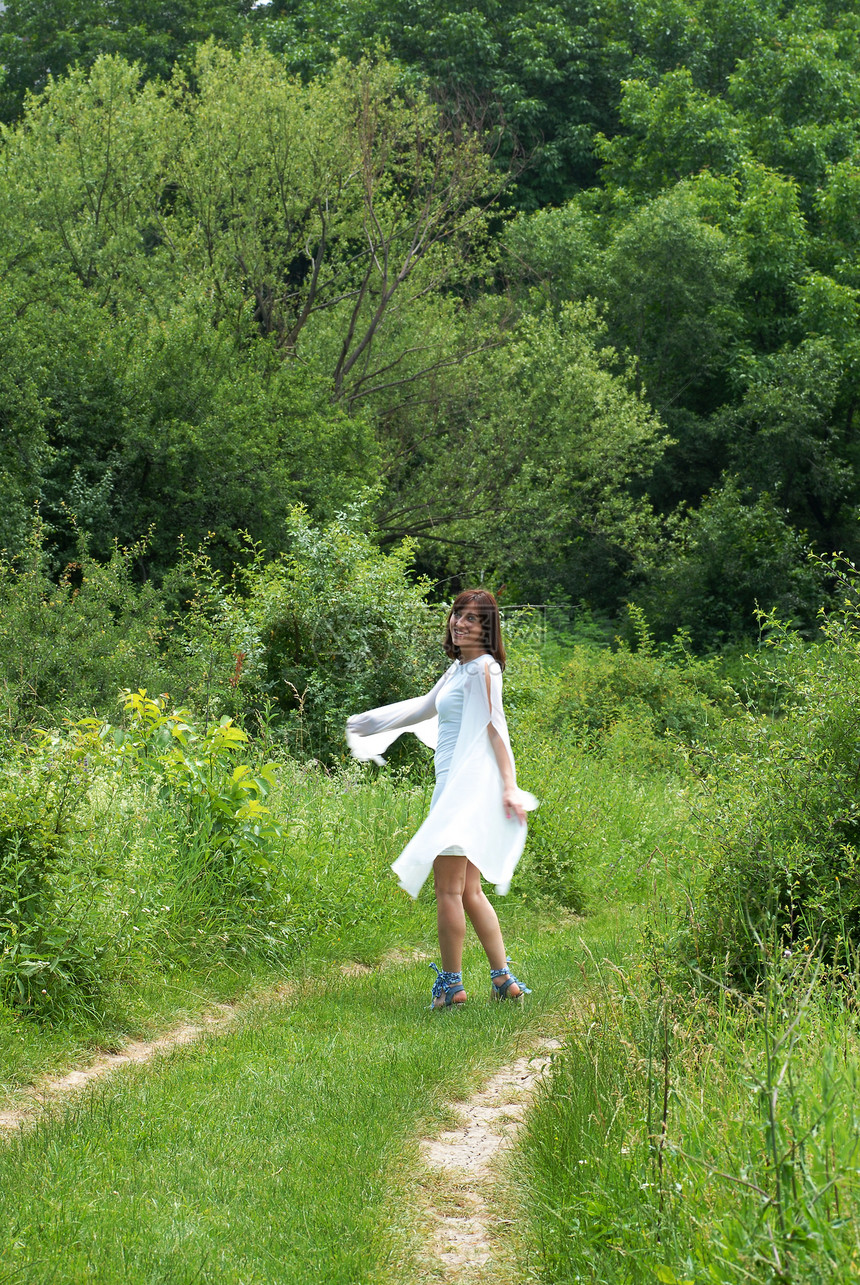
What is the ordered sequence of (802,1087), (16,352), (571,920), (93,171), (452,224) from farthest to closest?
(452,224) < (93,171) < (16,352) < (571,920) < (802,1087)

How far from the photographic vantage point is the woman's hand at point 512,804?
596 cm

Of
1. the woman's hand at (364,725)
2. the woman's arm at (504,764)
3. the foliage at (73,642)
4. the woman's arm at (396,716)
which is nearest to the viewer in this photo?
the woman's arm at (504,764)

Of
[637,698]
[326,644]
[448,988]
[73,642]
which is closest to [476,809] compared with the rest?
[448,988]

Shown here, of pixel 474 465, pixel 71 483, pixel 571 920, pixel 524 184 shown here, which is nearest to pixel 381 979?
pixel 571 920

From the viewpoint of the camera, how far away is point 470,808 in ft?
19.5

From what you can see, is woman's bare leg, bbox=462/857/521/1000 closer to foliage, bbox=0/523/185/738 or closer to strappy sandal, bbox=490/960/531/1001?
strappy sandal, bbox=490/960/531/1001

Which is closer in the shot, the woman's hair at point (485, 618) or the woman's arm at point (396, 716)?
the woman's hair at point (485, 618)

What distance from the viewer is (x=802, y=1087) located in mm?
3143

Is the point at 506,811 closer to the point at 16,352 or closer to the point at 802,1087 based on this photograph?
the point at 802,1087

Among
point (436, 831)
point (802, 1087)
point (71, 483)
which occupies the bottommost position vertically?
point (71, 483)

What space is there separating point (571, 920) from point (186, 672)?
6270mm

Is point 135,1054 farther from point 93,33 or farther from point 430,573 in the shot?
point 93,33

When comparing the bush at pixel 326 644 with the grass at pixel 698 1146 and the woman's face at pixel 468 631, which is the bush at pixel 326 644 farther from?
the grass at pixel 698 1146

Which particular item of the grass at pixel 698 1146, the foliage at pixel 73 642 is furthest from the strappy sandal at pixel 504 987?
the foliage at pixel 73 642
